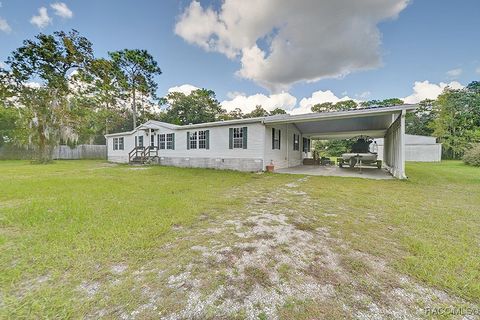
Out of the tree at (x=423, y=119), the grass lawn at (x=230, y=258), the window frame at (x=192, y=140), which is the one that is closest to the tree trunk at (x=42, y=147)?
the window frame at (x=192, y=140)

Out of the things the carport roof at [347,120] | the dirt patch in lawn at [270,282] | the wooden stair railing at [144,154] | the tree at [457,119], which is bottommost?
the dirt patch in lawn at [270,282]

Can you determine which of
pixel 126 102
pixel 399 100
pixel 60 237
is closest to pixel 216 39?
pixel 60 237

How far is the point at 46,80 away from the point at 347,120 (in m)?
21.2

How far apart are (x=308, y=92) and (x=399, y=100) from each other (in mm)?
21209

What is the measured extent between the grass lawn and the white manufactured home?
5.27 m

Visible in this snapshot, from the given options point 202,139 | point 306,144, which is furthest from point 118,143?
point 306,144

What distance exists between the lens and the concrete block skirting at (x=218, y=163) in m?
10.6

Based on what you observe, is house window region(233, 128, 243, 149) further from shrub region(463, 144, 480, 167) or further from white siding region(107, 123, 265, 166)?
shrub region(463, 144, 480, 167)

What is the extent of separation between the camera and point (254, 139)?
1051cm

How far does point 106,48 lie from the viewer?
57.0 feet

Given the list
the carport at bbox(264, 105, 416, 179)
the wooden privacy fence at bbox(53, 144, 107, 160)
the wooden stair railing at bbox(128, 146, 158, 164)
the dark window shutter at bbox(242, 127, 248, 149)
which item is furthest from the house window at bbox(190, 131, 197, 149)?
the wooden privacy fence at bbox(53, 144, 107, 160)

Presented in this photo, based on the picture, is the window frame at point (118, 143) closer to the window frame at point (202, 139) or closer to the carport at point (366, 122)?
the window frame at point (202, 139)

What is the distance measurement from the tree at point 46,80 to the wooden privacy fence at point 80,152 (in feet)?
18.6

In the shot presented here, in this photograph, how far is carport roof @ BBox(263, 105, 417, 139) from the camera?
7.68m
